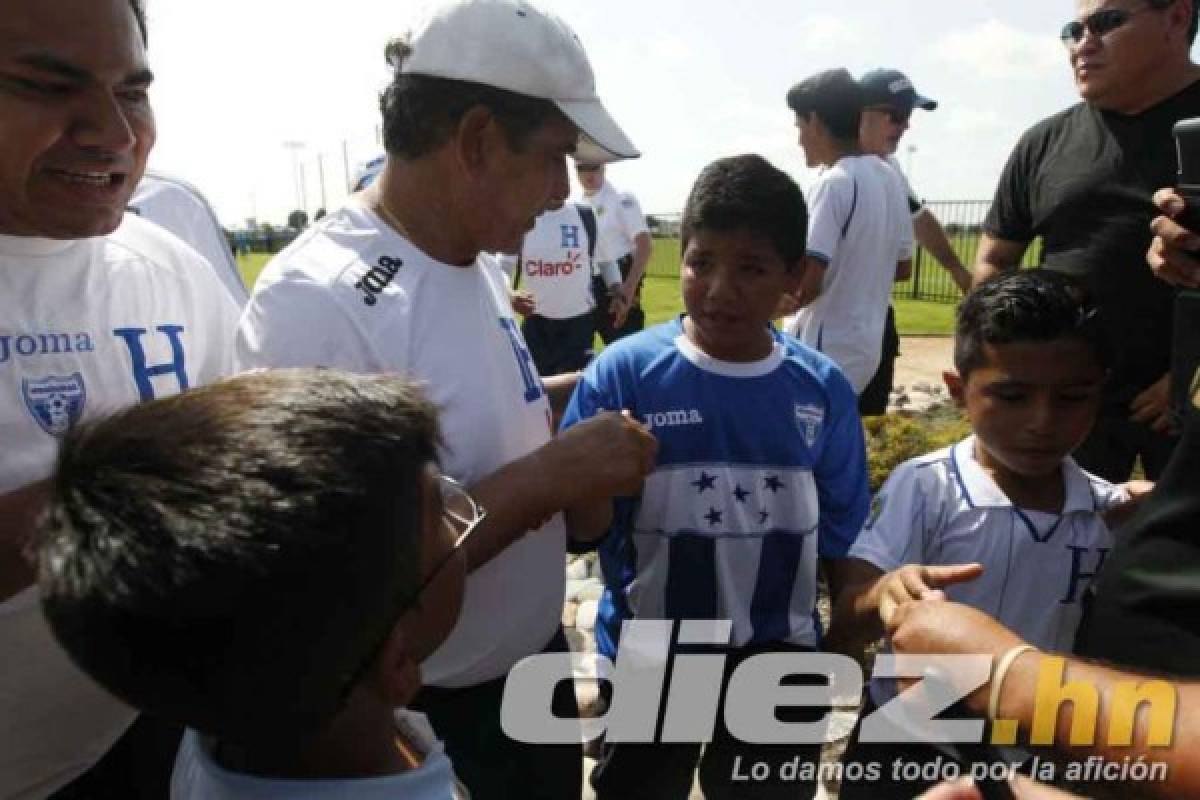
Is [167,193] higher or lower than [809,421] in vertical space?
higher

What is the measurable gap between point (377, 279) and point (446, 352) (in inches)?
7.3

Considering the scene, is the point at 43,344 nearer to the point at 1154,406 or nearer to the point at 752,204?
the point at 752,204

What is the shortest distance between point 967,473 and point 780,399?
1.61 ft

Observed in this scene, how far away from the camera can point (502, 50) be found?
173 centimetres

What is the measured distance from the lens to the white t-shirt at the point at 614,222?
8445 millimetres

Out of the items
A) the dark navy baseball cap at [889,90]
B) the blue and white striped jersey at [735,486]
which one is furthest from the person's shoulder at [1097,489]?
the dark navy baseball cap at [889,90]

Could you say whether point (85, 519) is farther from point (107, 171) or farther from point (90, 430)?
point (107, 171)

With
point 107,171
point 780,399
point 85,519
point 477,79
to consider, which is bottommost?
point 780,399

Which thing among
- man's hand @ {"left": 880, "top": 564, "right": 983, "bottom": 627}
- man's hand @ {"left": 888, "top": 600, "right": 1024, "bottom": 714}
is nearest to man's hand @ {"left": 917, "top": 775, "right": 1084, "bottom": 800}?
man's hand @ {"left": 888, "top": 600, "right": 1024, "bottom": 714}

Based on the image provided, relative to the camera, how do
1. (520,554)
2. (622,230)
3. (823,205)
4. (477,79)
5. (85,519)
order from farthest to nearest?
1. (622,230)
2. (823,205)
3. (520,554)
4. (477,79)
5. (85,519)

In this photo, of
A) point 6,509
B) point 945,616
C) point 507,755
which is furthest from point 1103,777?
point 6,509

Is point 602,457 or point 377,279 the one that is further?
point 602,457

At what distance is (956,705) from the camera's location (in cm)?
182

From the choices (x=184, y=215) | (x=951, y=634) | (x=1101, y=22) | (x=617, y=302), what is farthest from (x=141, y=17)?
(x=617, y=302)
